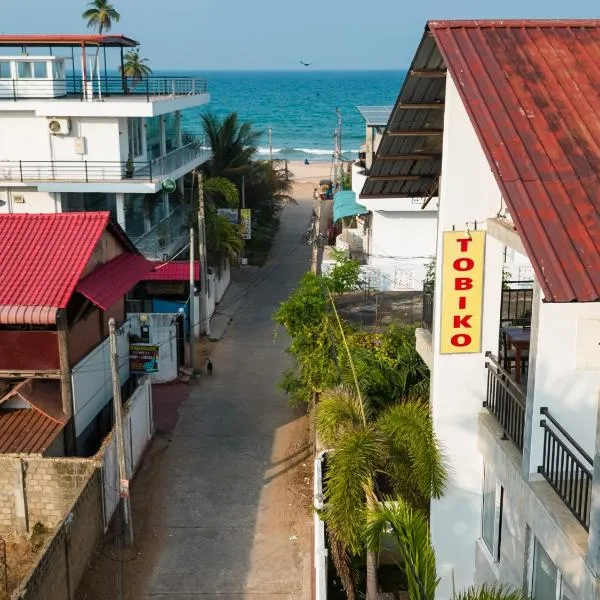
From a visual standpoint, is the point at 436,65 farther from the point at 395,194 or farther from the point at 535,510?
the point at 535,510

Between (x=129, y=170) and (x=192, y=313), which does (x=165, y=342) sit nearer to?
(x=192, y=313)

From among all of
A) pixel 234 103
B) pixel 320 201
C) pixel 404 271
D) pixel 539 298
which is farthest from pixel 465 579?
pixel 234 103

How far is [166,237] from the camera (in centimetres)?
3142

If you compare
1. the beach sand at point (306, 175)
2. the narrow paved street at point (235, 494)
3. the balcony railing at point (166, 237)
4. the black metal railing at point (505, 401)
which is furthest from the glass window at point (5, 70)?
the beach sand at point (306, 175)

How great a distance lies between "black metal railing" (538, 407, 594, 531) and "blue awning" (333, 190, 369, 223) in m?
19.8

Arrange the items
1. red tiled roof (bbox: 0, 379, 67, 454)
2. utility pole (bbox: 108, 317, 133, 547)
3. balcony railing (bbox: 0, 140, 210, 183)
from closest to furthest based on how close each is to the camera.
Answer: utility pole (bbox: 108, 317, 133, 547)
red tiled roof (bbox: 0, 379, 67, 454)
balcony railing (bbox: 0, 140, 210, 183)

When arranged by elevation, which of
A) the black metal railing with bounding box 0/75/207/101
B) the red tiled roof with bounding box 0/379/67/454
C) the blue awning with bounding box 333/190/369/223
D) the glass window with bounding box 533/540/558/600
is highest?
the black metal railing with bounding box 0/75/207/101

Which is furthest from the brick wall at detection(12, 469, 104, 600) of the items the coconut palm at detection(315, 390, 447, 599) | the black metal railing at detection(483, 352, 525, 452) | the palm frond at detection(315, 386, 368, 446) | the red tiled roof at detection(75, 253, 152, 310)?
the black metal railing at detection(483, 352, 525, 452)

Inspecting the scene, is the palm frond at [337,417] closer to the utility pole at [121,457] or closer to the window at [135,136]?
the utility pole at [121,457]

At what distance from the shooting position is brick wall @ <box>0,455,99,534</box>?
1498cm

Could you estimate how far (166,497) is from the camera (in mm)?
17328

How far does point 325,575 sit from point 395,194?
6.07 m

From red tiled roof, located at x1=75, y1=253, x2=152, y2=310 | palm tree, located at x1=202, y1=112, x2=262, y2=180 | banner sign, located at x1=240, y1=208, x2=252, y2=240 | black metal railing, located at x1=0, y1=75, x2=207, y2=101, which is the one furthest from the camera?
palm tree, located at x1=202, y1=112, x2=262, y2=180

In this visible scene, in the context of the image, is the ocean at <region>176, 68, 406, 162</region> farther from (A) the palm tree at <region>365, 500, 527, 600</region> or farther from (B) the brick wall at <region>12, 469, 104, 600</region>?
(A) the palm tree at <region>365, 500, 527, 600</region>
